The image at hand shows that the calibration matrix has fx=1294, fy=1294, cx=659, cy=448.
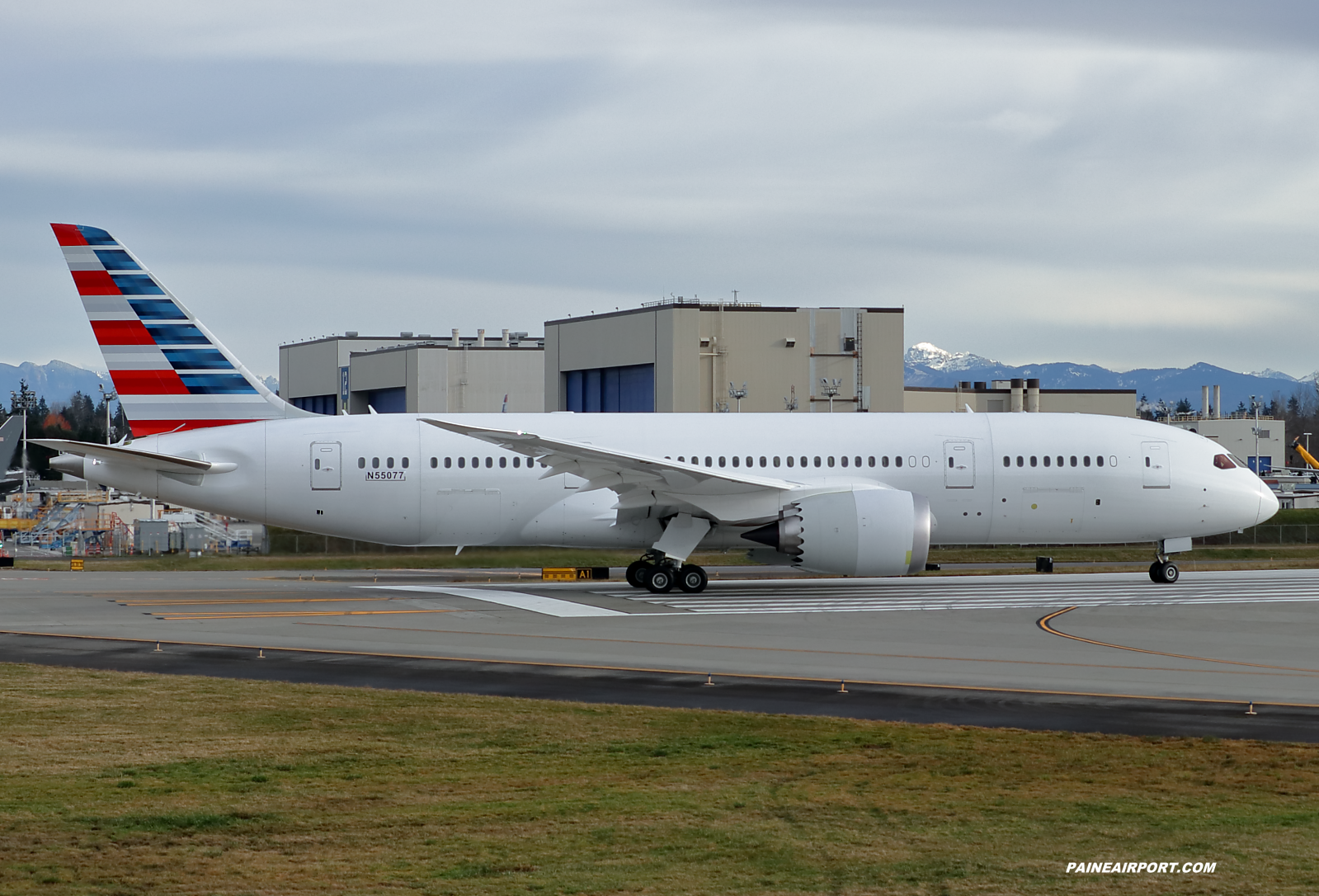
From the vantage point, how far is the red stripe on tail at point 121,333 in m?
28.8

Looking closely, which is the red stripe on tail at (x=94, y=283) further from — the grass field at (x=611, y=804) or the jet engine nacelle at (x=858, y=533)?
the grass field at (x=611, y=804)

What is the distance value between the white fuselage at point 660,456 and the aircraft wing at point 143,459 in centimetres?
27

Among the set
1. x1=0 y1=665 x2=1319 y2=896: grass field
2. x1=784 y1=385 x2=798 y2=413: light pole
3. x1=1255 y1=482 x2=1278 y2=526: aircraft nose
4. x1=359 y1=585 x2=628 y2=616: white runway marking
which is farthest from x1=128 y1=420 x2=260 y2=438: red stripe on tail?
x1=784 y1=385 x2=798 y2=413: light pole

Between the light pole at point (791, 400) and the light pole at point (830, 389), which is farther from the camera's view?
the light pole at point (830, 389)

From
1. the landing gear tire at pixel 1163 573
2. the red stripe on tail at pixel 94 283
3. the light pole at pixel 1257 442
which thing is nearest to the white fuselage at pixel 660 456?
the landing gear tire at pixel 1163 573

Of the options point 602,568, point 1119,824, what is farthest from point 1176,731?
point 602,568

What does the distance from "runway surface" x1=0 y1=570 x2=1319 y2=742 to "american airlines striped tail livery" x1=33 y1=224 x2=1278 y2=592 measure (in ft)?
4.60

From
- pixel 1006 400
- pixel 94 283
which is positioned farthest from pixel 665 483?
pixel 1006 400

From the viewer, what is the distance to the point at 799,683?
50.8 ft

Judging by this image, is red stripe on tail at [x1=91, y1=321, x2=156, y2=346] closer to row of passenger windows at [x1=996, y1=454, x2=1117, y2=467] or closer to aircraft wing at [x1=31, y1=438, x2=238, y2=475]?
aircraft wing at [x1=31, y1=438, x2=238, y2=475]

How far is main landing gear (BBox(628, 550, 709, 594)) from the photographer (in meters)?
28.2

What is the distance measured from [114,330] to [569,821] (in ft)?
77.8

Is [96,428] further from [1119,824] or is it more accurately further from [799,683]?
[1119,824]

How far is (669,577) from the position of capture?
28.3m
